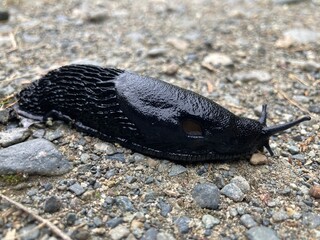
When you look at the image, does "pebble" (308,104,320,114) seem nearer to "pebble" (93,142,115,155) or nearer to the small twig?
"pebble" (93,142,115,155)

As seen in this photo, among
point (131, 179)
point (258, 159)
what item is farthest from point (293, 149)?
point (131, 179)

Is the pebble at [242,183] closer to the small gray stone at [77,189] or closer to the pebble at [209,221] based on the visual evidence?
the pebble at [209,221]

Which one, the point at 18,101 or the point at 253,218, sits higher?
the point at 18,101

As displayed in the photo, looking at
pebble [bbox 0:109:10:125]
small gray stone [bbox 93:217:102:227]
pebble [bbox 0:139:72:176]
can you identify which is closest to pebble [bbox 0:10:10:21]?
pebble [bbox 0:109:10:125]

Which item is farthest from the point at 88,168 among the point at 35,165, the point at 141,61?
the point at 141,61

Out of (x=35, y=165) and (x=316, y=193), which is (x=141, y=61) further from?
(x=316, y=193)

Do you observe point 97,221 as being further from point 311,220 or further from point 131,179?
point 311,220
